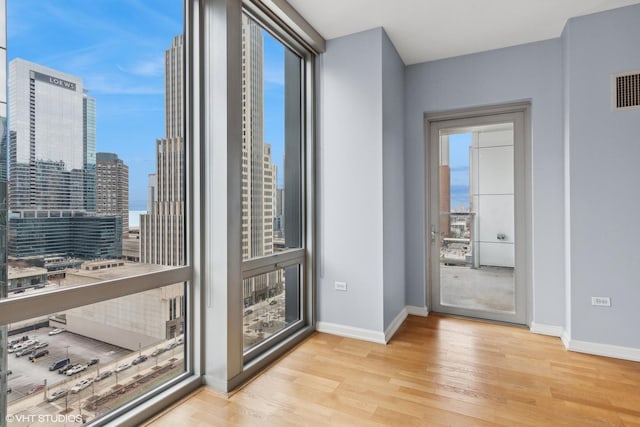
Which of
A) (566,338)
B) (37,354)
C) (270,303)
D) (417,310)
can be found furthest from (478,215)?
(37,354)

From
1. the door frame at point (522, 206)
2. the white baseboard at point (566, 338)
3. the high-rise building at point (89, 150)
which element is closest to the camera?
the high-rise building at point (89, 150)

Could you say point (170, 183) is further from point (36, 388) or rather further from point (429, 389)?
point (429, 389)

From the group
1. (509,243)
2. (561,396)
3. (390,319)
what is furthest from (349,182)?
(561,396)

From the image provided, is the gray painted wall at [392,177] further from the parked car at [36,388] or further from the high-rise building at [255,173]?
the parked car at [36,388]

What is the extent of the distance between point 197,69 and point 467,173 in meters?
3.02

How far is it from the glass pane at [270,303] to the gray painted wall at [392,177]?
91cm

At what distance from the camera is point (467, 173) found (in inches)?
149

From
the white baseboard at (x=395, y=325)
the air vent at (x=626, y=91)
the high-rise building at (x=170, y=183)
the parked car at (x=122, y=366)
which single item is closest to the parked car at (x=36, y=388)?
the parked car at (x=122, y=366)

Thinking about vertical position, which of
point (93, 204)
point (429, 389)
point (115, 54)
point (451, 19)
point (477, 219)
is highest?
point (451, 19)

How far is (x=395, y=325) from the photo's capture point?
338 centimetres

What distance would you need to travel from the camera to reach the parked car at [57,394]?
5.13 ft

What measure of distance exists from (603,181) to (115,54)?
148 inches

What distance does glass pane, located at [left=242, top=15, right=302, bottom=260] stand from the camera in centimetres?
265

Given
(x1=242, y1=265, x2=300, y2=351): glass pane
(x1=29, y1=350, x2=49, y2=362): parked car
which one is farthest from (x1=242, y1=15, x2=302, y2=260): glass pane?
(x1=29, y1=350, x2=49, y2=362): parked car
